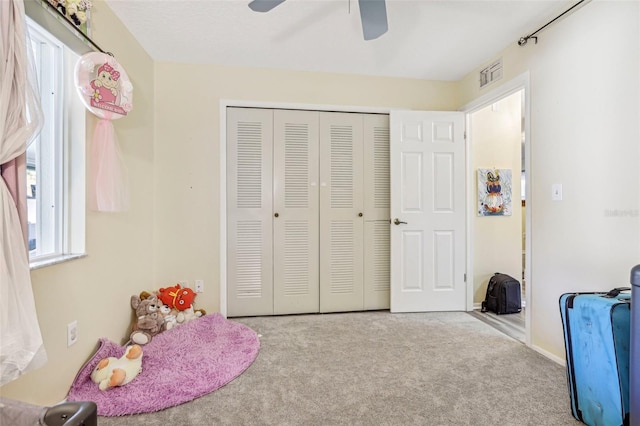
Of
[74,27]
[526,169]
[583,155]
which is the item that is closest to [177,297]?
[74,27]

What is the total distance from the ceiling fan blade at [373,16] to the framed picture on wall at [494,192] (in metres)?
2.12

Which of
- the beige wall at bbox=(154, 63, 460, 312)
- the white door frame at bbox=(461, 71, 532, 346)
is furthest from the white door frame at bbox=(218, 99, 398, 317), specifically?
the white door frame at bbox=(461, 71, 532, 346)

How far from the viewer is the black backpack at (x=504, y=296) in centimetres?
309

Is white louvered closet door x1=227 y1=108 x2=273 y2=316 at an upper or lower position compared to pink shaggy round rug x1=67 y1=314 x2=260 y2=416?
upper

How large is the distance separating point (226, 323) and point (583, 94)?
3033mm

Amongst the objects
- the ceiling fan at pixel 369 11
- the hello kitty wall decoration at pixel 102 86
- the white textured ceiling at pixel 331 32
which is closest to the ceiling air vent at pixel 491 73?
the white textured ceiling at pixel 331 32

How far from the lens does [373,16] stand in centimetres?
161

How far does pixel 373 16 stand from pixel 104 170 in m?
1.75

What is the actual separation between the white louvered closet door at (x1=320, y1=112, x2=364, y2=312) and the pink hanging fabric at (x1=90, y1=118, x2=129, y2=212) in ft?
5.67

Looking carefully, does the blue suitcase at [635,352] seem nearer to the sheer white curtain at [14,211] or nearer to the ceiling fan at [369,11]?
the ceiling fan at [369,11]

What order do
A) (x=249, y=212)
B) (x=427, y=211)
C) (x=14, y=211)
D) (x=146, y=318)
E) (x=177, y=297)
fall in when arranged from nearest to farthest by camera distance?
(x=14, y=211), (x=146, y=318), (x=177, y=297), (x=249, y=212), (x=427, y=211)

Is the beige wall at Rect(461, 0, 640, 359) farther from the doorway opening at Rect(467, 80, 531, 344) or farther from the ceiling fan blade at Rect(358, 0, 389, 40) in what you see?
the ceiling fan blade at Rect(358, 0, 389, 40)

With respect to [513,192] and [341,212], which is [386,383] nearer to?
[341,212]

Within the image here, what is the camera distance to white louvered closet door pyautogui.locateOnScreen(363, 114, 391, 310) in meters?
3.17
